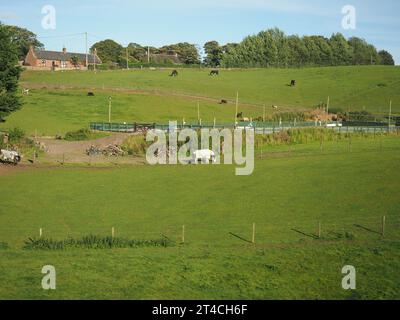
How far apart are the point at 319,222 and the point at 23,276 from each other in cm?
1493

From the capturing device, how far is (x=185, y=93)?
347ft

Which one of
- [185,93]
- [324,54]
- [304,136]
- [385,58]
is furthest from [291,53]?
[304,136]

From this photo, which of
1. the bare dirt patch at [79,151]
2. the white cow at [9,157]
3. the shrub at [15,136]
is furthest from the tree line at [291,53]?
the white cow at [9,157]

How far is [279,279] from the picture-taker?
25484mm

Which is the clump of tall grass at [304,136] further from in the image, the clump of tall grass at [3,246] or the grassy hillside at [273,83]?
the clump of tall grass at [3,246]

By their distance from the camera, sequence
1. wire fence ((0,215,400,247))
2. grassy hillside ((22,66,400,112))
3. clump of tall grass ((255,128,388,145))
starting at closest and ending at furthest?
1. wire fence ((0,215,400,247))
2. clump of tall grass ((255,128,388,145))
3. grassy hillside ((22,66,400,112))

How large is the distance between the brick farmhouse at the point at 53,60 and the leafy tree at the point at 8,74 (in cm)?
7324

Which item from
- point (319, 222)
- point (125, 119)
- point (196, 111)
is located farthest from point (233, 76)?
point (319, 222)

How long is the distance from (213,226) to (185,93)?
2932 inches

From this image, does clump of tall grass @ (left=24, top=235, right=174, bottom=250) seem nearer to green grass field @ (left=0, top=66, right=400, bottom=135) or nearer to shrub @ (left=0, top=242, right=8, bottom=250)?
shrub @ (left=0, top=242, right=8, bottom=250)

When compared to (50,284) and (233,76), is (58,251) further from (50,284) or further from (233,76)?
(233,76)

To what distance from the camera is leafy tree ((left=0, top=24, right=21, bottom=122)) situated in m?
69.2

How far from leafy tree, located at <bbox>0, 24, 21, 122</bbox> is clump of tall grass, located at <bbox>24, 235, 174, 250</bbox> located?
4267 cm

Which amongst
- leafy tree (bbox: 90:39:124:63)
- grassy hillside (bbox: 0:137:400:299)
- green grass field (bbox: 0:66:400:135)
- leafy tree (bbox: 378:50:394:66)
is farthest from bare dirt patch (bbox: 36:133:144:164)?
leafy tree (bbox: 378:50:394:66)
